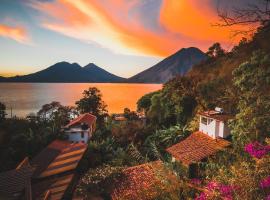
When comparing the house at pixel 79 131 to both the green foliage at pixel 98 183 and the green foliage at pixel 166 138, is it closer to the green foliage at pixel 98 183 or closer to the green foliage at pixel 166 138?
the green foliage at pixel 166 138

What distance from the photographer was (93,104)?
148 ft

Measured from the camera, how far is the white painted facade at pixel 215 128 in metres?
19.3

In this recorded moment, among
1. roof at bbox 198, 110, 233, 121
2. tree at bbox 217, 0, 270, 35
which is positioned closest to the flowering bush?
tree at bbox 217, 0, 270, 35

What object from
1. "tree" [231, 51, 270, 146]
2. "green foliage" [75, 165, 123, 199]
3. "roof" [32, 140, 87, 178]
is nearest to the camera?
"tree" [231, 51, 270, 146]

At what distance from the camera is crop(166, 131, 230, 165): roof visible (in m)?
17.3

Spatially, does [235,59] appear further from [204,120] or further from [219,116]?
[219,116]

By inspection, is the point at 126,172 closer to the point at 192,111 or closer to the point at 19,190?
the point at 19,190

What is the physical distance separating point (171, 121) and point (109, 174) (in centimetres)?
1610

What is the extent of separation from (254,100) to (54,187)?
11.6 m

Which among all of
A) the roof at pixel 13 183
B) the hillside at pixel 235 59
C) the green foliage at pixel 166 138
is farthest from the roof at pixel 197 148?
the roof at pixel 13 183

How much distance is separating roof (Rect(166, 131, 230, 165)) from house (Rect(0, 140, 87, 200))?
7.14 metres

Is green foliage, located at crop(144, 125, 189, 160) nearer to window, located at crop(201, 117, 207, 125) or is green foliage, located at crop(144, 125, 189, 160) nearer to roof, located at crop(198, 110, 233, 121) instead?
window, located at crop(201, 117, 207, 125)

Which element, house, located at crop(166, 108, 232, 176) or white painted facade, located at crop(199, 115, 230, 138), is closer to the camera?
house, located at crop(166, 108, 232, 176)

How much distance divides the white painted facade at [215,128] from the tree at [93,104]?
26.2m
